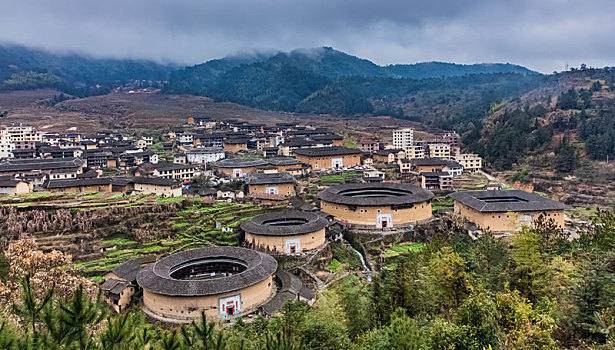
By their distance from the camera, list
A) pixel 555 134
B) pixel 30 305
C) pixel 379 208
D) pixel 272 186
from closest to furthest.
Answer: pixel 30 305
pixel 379 208
pixel 272 186
pixel 555 134

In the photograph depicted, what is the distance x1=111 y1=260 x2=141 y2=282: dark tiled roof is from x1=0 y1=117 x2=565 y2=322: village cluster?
90 mm

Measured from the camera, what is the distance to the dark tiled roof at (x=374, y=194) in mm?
41125

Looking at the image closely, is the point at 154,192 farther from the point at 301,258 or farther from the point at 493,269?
the point at 493,269

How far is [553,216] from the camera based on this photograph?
40188 mm

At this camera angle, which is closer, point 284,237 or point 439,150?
point 284,237

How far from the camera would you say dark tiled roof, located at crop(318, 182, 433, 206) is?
4112 cm

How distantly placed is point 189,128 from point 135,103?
43.1 m

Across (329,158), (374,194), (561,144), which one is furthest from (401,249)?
(561,144)

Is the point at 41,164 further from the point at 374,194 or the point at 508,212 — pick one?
the point at 508,212

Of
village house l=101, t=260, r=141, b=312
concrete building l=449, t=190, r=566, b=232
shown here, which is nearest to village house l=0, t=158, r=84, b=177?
village house l=101, t=260, r=141, b=312

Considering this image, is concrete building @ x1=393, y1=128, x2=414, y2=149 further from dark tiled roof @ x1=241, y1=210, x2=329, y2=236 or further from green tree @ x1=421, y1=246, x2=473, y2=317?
green tree @ x1=421, y1=246, x2=473, y2=317

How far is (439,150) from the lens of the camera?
2835 inches

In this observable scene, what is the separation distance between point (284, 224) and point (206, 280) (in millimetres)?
12644

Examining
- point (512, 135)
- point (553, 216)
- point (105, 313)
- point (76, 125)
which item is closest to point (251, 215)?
point (553, 216)
